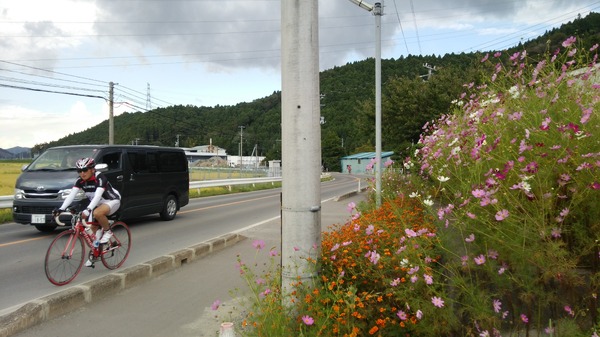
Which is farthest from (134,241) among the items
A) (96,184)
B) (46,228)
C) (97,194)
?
(97,194)

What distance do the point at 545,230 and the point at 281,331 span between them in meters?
1.85

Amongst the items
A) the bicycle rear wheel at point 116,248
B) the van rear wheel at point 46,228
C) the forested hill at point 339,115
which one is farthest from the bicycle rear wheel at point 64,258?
the forested hill at point 339,115

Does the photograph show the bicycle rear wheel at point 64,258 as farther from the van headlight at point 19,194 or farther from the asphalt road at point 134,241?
the van headlight at point 19,194

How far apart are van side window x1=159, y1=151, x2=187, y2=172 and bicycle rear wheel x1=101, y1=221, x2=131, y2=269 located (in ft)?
17.2

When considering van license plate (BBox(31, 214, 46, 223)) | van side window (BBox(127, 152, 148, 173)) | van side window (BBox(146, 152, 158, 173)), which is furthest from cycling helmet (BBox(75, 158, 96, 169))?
van side window (BBox(146, 152, 158, 173))

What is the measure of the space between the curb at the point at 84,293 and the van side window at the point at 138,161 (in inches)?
179

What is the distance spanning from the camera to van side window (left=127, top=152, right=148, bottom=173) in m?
10.8

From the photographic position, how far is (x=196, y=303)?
509 centimetres

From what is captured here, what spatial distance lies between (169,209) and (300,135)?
33.3 ft

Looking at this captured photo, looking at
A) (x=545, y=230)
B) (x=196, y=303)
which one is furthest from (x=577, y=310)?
(x=196, y=303)

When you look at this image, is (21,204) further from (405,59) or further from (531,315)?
(405,59)

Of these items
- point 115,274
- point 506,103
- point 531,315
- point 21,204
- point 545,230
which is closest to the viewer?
point 545,230

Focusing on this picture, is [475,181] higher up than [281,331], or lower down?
higher up

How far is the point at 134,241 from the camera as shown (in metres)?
9.09
